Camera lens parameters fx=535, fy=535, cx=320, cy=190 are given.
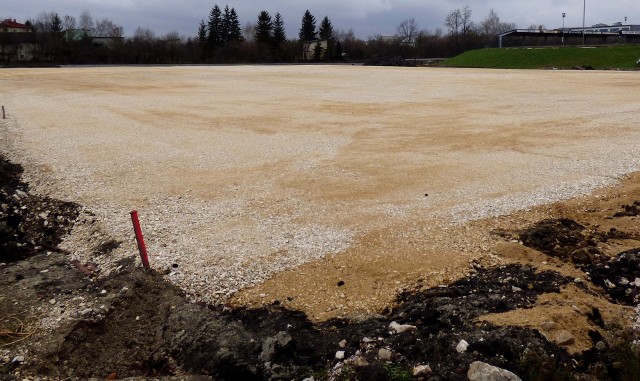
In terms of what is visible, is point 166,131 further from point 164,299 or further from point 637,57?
point 637,57

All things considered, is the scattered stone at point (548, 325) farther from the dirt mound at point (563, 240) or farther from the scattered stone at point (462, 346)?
the dirt mound at point (563, 240)

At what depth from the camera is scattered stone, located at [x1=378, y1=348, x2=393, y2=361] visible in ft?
17.7

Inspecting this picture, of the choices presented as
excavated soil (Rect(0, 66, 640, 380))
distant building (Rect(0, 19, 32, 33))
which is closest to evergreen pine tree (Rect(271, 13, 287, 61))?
distant building (Rect(0, 19, 32, 33))

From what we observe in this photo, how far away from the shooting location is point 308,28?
10975cm

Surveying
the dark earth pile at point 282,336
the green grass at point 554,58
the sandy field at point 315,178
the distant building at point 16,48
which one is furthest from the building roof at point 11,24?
the dark earth pile at point 282,336

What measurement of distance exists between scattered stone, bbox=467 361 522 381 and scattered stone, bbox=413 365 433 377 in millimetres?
372

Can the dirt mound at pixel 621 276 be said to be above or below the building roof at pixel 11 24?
below

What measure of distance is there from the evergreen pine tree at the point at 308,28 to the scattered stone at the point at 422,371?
10892 centimetres

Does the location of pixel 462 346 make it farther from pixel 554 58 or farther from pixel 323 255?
pixel 554 58

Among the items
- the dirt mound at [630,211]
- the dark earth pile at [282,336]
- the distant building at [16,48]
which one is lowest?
the dark earth pile at [282,336]

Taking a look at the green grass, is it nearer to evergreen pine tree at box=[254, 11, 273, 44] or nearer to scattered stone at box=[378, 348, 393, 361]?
evergreen pine tree at box=[254, 11, 273, 44]

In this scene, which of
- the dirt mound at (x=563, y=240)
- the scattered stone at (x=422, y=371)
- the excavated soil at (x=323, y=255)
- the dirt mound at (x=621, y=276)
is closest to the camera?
the scattered stone at (x=422, y=371)

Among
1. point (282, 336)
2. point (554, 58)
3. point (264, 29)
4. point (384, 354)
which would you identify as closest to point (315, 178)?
point (282, 336)

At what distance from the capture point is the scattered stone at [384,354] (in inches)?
213
